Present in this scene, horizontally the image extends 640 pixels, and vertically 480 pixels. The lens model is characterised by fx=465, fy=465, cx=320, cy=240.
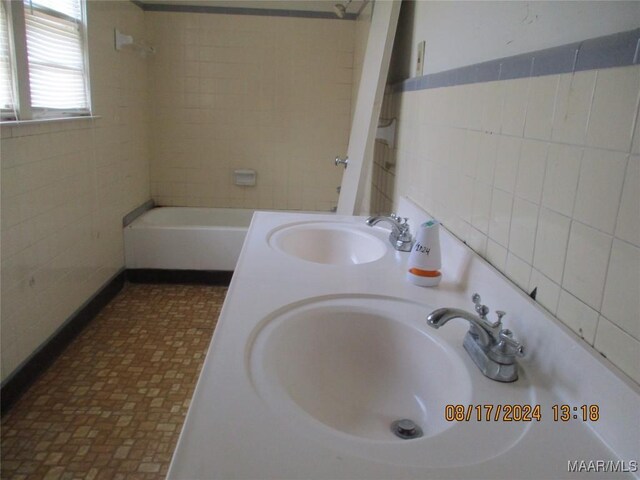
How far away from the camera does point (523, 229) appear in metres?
1.01

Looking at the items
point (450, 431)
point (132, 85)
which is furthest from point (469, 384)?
point (132, 85)

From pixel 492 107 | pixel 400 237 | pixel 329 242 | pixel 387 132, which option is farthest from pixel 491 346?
pixel 387 132

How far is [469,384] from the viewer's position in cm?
82

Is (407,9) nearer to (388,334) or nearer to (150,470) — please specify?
(388,334)

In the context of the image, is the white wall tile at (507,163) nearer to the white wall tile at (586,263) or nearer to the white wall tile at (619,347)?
the white wall tile at (586,263)

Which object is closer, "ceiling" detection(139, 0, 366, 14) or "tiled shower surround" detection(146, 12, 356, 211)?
"ceiling" detection(139, 0, 366, 14)

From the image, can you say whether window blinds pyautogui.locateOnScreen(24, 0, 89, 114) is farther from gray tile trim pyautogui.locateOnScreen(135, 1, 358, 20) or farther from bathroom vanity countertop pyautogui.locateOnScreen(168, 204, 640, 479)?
bathroom vanity countertop pyautogui.locateOnScreen(168, 204, 640, 479)

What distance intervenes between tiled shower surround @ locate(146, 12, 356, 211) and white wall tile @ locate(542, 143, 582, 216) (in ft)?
10.3

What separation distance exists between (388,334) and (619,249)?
1.68 feet

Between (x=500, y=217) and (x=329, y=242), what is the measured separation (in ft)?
2.81

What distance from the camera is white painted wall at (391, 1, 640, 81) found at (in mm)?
792

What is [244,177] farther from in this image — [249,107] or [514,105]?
[514,105]

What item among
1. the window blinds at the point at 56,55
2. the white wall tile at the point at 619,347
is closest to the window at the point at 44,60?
the window blinds at the point at 56,55

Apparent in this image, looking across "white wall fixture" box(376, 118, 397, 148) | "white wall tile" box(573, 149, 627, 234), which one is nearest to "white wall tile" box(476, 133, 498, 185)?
"white wall tile" box(573, 149, 627, 234)
